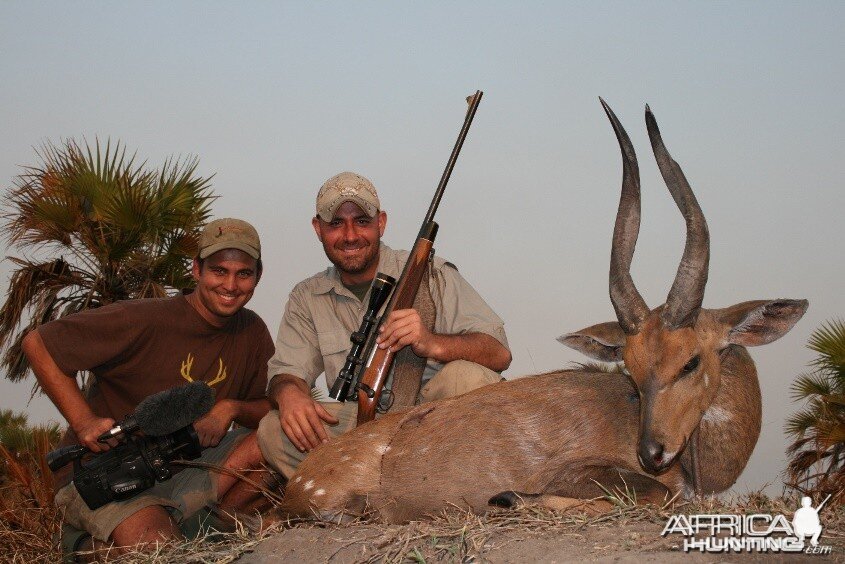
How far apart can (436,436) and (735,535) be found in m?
2.21

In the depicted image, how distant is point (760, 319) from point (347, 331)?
2.90 meters

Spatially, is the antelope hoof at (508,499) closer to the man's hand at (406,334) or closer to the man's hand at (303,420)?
the man's hand at (406,334)

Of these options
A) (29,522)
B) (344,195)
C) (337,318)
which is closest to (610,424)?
(337,318)

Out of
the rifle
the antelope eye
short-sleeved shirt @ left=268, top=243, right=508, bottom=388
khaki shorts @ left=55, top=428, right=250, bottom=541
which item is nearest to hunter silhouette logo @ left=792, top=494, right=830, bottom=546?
the antelope eye

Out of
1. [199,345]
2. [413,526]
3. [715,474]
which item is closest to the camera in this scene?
[413,526]

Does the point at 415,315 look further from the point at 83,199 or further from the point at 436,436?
the point at 83,199

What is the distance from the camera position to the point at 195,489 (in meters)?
6.51

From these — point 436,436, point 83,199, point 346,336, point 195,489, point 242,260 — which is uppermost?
point 83,199

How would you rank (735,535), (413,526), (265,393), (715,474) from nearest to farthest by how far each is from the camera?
(735,535) < (413,526) < (715,474) < (265,393)

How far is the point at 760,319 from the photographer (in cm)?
528

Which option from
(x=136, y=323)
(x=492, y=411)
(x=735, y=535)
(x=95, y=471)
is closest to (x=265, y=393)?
(x=136, y=323)

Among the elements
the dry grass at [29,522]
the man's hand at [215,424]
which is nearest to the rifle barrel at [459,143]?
the man's hand at [215,424]

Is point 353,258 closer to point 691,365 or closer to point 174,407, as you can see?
point 174,407

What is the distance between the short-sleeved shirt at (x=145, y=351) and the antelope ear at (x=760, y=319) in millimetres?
3549
